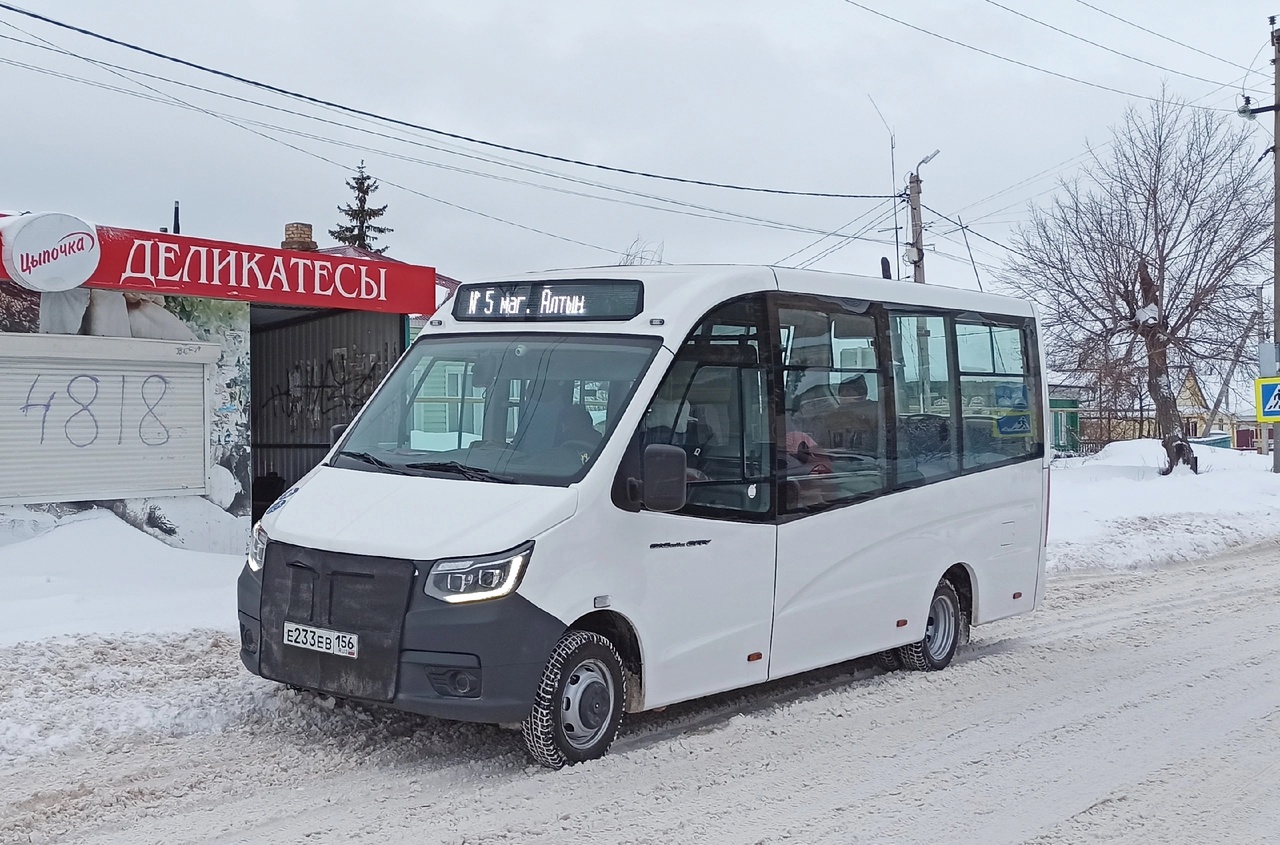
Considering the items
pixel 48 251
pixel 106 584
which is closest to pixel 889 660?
pixel 106 584

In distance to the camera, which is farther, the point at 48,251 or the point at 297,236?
the point at 297,236

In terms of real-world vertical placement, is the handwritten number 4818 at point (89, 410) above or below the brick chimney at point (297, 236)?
below

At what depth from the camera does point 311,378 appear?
16.2m

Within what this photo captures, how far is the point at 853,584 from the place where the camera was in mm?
7871

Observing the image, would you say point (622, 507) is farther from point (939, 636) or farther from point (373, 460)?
point (939, 636)

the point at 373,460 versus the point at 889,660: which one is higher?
the point at 373,460

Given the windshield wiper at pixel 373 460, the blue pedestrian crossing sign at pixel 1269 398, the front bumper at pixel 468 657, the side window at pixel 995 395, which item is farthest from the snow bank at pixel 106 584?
the blue pedestrian crossing sign at pixel 1269 398

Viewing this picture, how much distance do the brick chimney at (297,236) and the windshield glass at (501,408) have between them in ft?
32.4

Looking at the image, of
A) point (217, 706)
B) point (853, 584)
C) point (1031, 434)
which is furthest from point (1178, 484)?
point (217, 706)

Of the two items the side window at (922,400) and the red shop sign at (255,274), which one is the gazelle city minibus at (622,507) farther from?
the red shop sign at (255,274)

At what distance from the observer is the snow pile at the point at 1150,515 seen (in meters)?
15.5

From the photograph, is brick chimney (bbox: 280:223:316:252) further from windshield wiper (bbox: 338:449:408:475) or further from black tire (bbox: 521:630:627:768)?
black tire (bbox: 521:630:627:768)

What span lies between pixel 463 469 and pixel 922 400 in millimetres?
3666

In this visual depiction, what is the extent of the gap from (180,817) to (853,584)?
4233 millimetres
